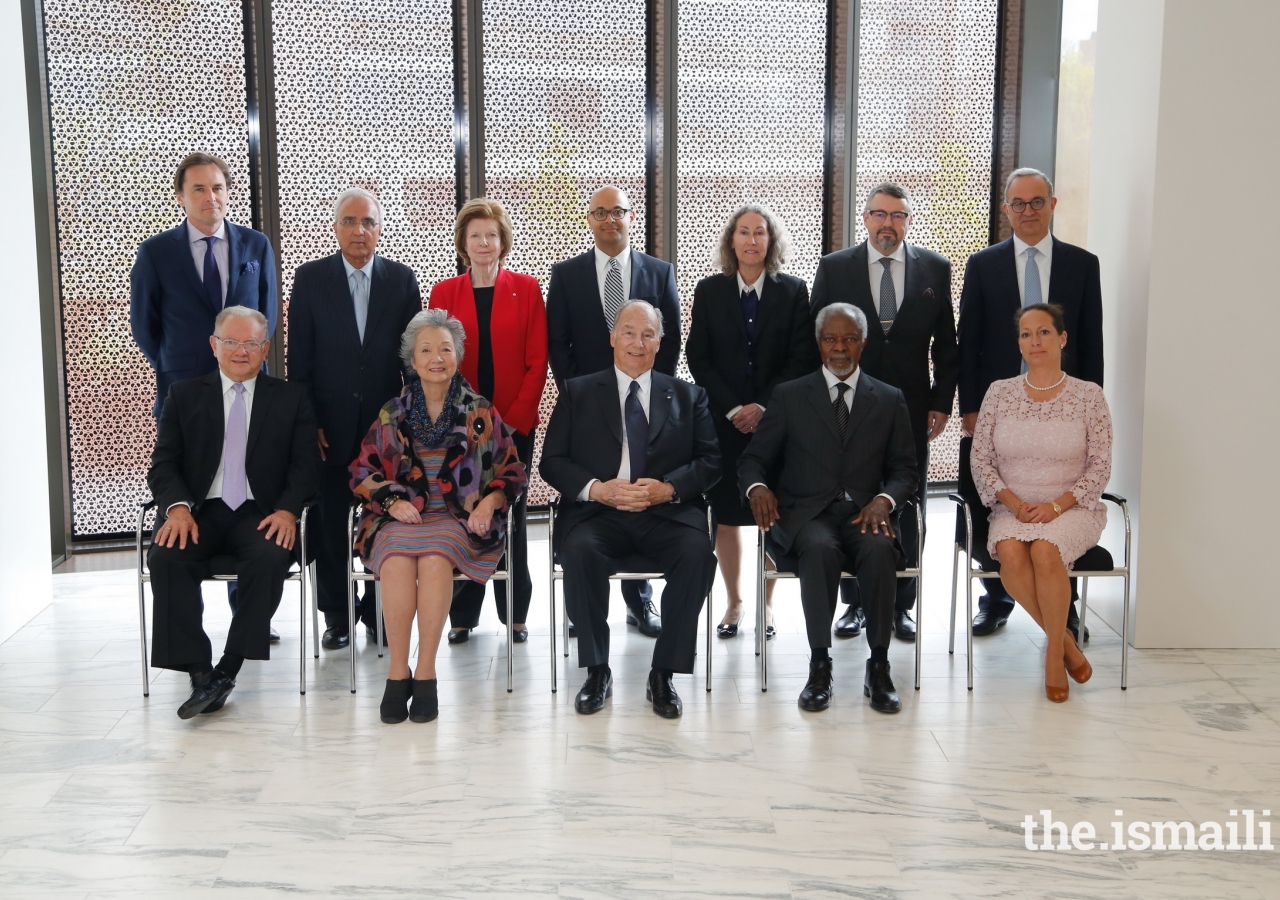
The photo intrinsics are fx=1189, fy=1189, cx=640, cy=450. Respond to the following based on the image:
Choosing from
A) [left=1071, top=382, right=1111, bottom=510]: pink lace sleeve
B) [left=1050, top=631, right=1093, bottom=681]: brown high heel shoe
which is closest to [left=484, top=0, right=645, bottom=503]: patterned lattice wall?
[left=1071, top=382, right=1111, bottom=510]: pink lace sleeve

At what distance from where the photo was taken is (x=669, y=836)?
3.13 metres

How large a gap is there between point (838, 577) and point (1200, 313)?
178cm

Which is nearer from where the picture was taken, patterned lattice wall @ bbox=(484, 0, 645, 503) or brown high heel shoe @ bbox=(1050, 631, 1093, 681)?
brown high heel shoe @ bbox=(1050, 631, 1093, 681)

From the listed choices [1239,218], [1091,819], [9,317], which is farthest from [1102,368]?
[9,317]

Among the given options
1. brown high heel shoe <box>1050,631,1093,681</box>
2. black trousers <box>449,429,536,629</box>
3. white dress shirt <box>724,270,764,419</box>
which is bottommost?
brown high heel shoe <box>1050,631,1093,681</box>

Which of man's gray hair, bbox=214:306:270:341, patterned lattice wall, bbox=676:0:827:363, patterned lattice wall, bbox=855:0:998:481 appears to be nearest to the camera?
man's gray hair, bbox=214:306:270:341

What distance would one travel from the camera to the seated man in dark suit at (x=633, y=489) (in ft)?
13.4

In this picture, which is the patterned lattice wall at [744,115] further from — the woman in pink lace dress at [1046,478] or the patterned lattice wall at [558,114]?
the woman in pink lace dress at [1046,478]

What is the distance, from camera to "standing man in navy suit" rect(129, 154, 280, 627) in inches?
183

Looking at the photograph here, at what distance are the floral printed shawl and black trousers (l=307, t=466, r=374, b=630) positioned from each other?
0.41 m

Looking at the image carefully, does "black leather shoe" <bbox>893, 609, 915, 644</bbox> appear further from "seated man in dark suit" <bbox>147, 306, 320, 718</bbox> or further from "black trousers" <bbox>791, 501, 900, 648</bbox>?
"seated man in dark suit" <bbox>147, 306, 320, 718</bbox>

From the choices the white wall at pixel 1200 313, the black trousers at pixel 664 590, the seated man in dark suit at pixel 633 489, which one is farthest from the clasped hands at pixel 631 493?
the white wall at pixel 1200 313

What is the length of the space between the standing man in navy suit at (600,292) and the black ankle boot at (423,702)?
1288mm

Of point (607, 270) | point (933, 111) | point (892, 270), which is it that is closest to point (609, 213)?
point (607, 270)
